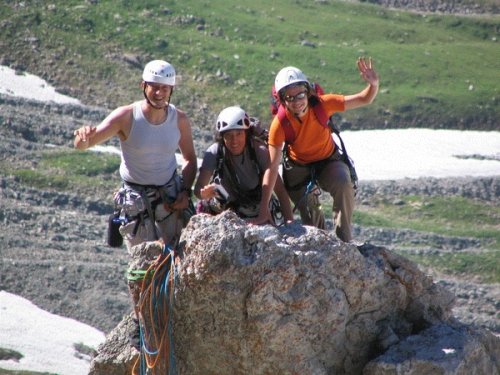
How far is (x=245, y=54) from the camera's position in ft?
277

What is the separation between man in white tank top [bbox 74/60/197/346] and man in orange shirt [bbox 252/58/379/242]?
4.72 feet

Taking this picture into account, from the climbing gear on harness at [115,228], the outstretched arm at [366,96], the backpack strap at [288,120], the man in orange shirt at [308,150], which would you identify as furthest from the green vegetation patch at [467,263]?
the backpack strap at [288,120]

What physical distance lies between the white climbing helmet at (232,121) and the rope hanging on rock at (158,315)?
1.99 metres

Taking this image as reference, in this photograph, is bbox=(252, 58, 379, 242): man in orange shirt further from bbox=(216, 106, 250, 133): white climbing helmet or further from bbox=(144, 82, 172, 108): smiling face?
bbox=(144, 82, 172, 108): smiling face

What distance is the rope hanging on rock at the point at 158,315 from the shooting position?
18.2 meters

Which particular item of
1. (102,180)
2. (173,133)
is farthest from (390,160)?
(173,133)

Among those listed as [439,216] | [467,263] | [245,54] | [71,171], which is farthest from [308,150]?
[245,54]

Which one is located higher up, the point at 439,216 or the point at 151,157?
the point at 151,157

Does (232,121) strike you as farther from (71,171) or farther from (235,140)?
(71,171)

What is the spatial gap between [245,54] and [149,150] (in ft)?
215

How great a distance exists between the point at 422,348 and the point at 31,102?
181ft

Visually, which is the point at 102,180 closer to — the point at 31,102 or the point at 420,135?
the point at 31,102

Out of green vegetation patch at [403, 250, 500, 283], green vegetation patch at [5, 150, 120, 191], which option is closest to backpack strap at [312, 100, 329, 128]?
green vegetation patch at [403, 250, 500, 283]

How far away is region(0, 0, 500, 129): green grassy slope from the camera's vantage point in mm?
78812
